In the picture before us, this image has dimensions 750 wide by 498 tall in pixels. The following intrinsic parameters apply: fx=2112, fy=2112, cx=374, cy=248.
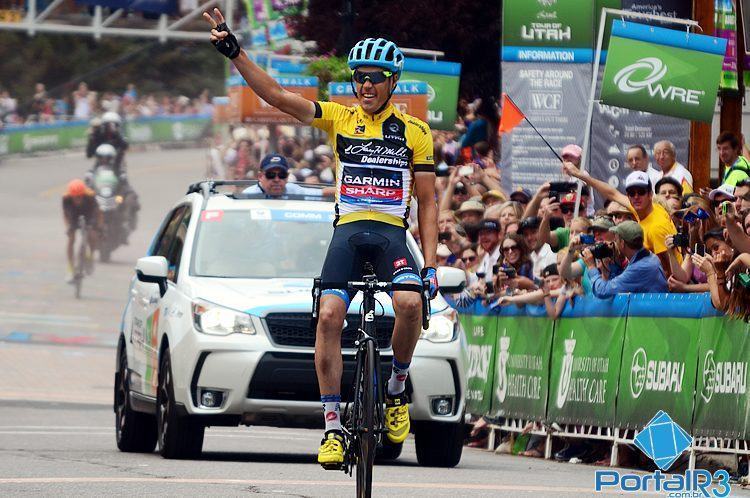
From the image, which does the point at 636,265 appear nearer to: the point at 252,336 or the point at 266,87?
the point at 252,336

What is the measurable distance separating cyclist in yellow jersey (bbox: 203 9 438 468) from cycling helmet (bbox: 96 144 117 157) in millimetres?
39349

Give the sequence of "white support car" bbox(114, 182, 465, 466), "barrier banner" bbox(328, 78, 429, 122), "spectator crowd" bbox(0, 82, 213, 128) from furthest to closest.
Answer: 1. "spectator crowd" bbox(0, 82, 213, 128)
2. "barrier banner" bbox(328, 78, 429, 122)
3. "white support car" bbox(114, 182, 465, 466)

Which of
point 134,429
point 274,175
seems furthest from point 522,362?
point 134,429

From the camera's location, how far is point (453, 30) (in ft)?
127

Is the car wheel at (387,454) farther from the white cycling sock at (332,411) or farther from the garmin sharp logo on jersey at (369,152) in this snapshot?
the garmin sharp logo on jersey at (369,152)

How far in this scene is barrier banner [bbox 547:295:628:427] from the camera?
637 inches

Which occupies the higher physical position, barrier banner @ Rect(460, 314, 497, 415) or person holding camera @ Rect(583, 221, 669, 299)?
person holding camera @ Rect(583, 221, 669, 299)

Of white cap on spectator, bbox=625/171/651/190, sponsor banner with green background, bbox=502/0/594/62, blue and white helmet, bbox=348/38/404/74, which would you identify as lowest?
white cap on spectator, bbox=625/171/651/190

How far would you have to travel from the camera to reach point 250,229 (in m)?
15.6

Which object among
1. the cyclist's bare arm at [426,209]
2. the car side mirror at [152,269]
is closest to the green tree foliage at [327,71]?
the car side mirror at [152,269]

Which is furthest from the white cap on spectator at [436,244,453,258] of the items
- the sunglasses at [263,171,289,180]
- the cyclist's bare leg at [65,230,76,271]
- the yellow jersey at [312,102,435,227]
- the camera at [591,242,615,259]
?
the cyclist's bare leg at [65,230,76,271]

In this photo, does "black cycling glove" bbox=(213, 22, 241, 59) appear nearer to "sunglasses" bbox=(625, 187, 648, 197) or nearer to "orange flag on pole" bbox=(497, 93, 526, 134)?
"sunglasses" bbox=(625, 187, 648, 197)

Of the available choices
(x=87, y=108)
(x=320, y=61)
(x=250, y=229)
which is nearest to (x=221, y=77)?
(x=87, y=108)

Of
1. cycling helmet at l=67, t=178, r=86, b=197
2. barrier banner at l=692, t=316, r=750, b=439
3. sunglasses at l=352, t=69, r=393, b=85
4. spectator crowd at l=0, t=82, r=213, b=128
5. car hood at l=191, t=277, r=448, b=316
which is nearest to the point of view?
sunglasses at l=352, t=69, r=393, b=85
